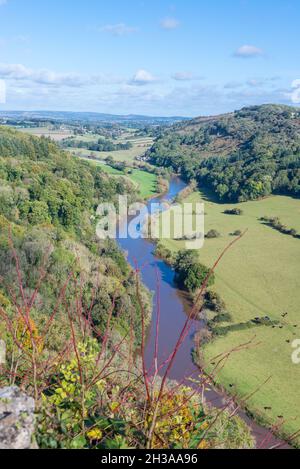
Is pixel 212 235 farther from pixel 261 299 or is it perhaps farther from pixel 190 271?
pixel 261 299

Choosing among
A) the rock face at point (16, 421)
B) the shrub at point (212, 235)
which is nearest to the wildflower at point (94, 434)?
the rock face at point (16, 421)

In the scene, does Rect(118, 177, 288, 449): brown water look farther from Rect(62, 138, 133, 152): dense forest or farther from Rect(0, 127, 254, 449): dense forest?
Rect(62, 138, 133, 152): dense forest

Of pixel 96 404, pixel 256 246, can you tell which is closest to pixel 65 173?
pixel 256 246

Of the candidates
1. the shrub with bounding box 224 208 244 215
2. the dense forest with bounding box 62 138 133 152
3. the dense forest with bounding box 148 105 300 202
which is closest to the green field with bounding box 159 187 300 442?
the shrub with bounding box 224 208 244 215

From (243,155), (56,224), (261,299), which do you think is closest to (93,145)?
(243,155)

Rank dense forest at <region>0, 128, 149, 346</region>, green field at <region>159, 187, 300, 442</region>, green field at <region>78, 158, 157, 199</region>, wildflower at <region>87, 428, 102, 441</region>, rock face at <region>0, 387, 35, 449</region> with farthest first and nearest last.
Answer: green field at <region>78, 158, 157, 199</region> → dense forest at <region>0, 128, 149, 346</region> → green field at <region>159, 187, 300, 442</region> → wildflower at <region>87, 428, 102, 441</region> → rock face at <region>0, 387, 35, 449</region>

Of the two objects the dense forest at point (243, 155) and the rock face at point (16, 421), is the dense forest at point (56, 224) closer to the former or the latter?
the rock face at point (16, 421)
